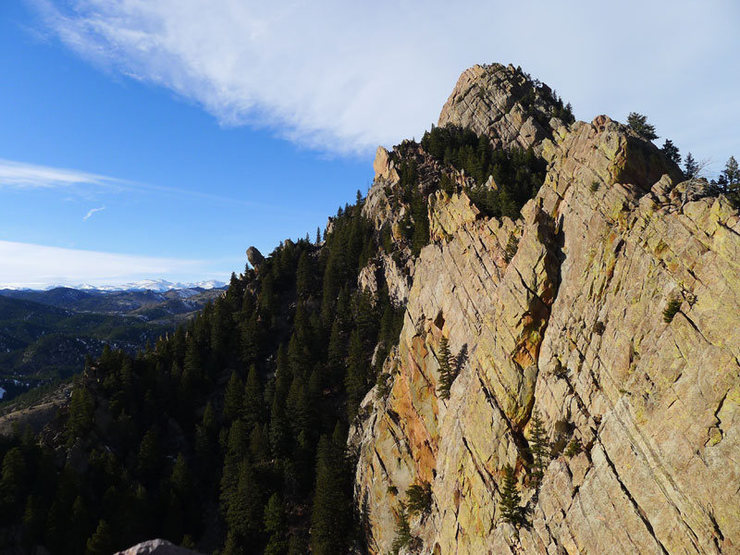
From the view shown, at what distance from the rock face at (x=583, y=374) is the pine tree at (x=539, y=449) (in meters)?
0.83

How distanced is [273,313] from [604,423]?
83796mm

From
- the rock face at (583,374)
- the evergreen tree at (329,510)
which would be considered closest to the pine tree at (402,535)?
the rock face at (583,374)

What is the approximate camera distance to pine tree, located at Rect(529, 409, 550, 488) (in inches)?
1393

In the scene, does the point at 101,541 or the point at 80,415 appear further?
the point at 80,415

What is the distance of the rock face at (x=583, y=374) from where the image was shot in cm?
2509

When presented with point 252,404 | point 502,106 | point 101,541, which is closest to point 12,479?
point 101,541

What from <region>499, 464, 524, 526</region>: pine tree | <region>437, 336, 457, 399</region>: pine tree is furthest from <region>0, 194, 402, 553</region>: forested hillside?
<region>499, 464, 524, 526</region>: pine tree

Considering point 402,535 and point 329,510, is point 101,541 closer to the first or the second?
point 329,510

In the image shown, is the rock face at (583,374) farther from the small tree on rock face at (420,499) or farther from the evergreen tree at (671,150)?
the evergreen tree at (671,150)

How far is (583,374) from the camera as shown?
3478cm

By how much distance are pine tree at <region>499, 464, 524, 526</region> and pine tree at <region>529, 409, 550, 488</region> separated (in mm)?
Answer: 2109

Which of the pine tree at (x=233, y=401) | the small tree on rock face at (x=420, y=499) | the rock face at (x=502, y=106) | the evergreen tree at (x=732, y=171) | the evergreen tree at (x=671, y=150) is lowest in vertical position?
the small tree on rock face at (x=420, y=499)

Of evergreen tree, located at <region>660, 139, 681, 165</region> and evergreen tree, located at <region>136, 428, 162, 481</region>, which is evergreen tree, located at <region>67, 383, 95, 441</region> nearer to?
evergreen tree, located at <region>136, 428, 162, 481</region>

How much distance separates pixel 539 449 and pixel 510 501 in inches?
212
